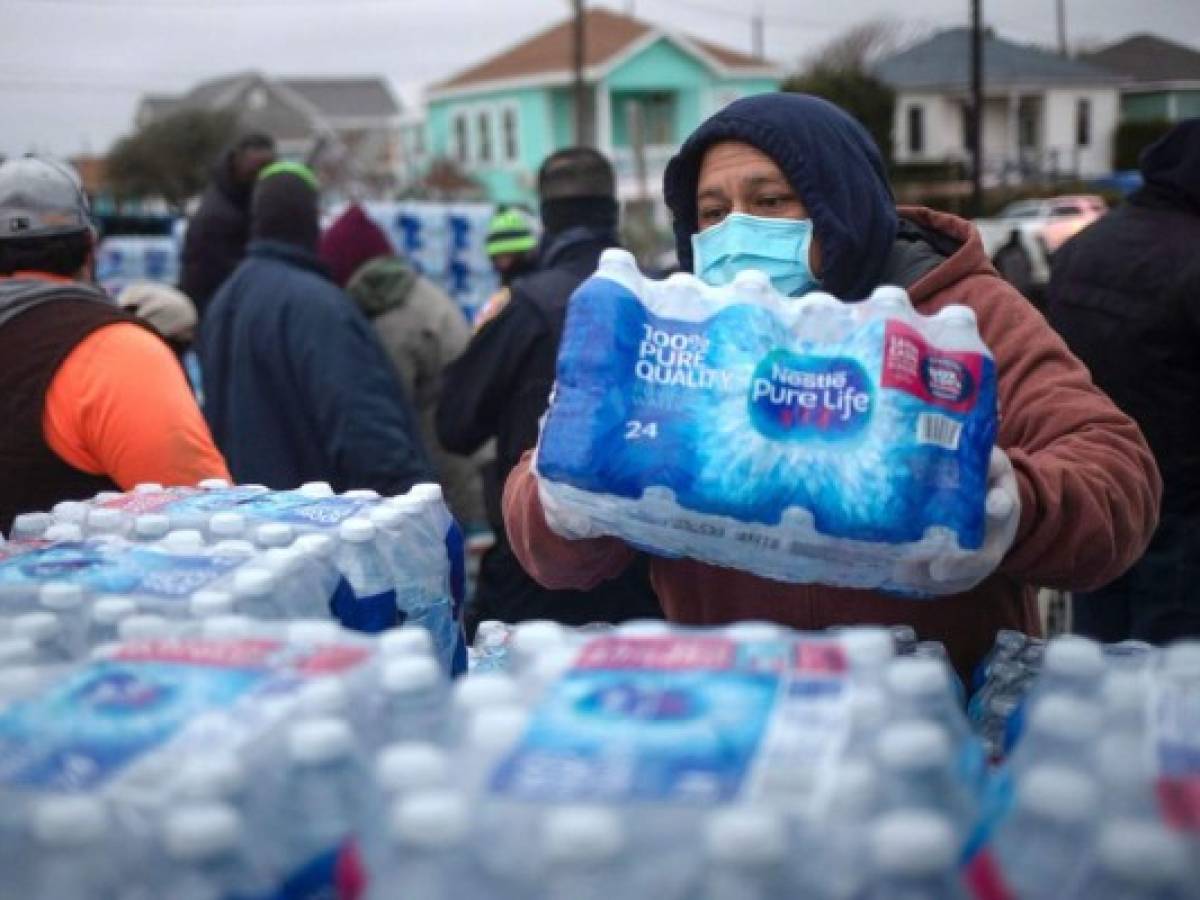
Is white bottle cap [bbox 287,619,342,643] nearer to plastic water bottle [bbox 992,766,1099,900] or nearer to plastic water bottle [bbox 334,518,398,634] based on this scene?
plastic water bottle [bbox 334,518,398,634]

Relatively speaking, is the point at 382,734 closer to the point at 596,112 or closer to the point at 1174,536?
the point at 1174,536

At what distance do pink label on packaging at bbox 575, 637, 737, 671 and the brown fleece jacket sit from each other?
1.77 feet

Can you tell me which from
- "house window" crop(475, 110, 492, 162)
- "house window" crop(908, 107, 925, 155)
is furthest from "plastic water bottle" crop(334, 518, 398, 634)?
"house window" crop(908, 107, 925, 155)

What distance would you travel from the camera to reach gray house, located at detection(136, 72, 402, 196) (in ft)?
177

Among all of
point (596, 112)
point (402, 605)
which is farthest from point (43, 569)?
point (596, 112)

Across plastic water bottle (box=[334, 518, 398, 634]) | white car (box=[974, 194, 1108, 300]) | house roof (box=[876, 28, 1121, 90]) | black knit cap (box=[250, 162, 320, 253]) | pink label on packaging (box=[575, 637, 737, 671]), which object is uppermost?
house roof (box=[876, 28, 1121, 90])

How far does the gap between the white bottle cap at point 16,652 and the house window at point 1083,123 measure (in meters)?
50.8

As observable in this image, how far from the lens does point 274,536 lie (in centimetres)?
181

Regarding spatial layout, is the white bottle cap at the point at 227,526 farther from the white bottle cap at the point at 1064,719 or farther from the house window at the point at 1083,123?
the house window at the point at 1083,123

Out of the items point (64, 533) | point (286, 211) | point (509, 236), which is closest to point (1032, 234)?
point (509, 236)

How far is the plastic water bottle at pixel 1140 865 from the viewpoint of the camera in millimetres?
971

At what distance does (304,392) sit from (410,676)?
3106 millimetres

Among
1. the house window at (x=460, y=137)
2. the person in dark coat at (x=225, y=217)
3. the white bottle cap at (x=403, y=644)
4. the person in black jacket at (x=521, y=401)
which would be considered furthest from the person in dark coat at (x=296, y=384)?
the house window at (x=460, y=137)

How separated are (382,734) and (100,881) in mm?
283
